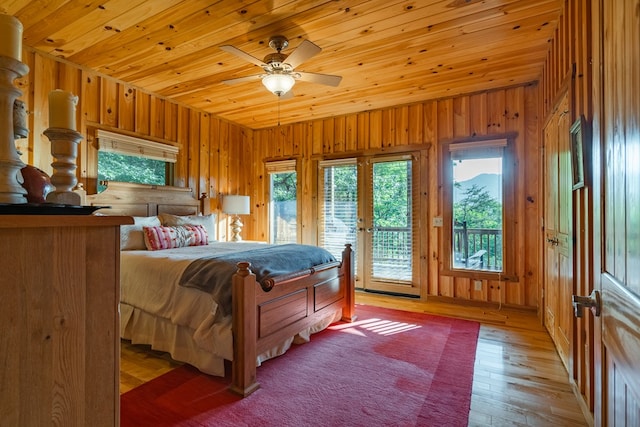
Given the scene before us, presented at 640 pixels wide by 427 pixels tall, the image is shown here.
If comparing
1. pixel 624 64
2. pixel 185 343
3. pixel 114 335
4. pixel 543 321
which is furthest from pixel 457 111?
pixel 114 335

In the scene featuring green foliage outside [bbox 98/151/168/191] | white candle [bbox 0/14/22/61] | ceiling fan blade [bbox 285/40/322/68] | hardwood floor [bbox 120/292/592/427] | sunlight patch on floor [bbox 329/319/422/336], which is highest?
ceiling fan blade [bbox 285/40/322/68]

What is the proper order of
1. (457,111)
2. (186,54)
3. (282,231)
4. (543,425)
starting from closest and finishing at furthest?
(543,425)
(186,54)
(457,111)
(282,231)

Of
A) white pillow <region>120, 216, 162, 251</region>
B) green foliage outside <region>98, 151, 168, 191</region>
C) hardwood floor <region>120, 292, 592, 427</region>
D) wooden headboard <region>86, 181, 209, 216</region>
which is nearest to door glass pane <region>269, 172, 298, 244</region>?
wooden headboard <region>86, 181, 209, 216</region>

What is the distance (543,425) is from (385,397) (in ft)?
2.82

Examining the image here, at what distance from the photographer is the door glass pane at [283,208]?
5.43 metres

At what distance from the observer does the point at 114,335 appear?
0.82 metres

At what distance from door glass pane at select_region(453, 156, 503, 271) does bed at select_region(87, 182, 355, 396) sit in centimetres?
184

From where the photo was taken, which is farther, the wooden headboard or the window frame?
the window frame

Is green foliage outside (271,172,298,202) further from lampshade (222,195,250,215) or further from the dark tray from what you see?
the dark tray

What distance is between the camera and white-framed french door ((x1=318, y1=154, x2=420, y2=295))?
175 inches

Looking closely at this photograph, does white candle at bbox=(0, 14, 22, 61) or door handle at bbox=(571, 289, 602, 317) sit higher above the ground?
white candle at bbox=(0, 14, 22, 61)

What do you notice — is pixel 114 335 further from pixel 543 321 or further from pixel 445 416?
pixel 543 321

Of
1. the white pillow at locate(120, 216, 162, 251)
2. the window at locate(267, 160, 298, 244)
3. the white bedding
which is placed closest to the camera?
the white bedding

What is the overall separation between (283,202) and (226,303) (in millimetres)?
3441
